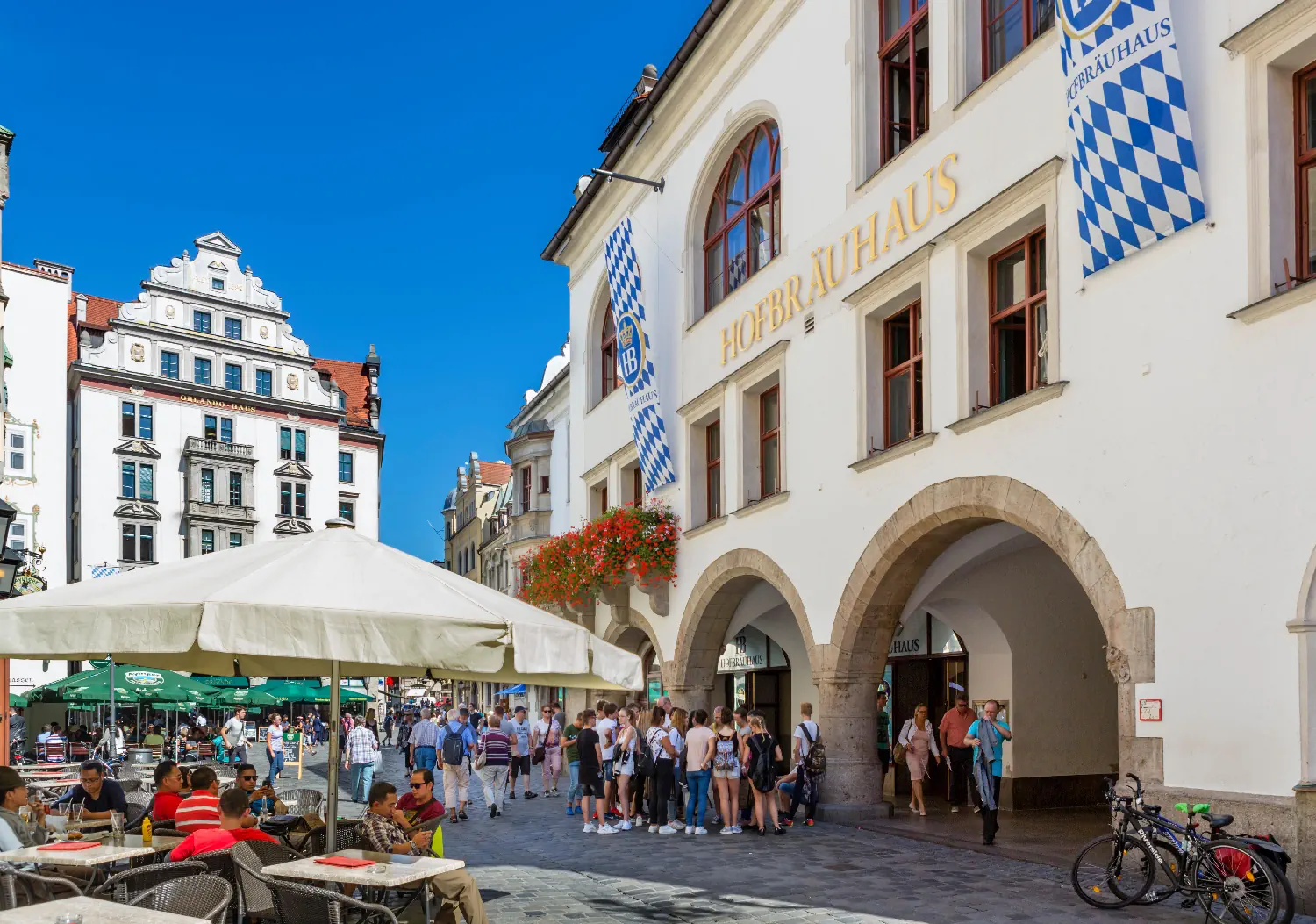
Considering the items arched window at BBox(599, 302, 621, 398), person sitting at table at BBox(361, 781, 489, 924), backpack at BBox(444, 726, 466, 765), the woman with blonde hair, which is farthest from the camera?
arched window at BBox(599, 302, 621, 398)

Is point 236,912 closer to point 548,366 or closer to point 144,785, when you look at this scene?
point 144,785

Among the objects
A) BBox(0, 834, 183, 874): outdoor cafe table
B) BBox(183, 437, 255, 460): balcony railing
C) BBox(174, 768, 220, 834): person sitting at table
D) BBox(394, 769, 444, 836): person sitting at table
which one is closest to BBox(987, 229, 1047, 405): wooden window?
BBox(394, 769, 444, 836): person sitting at table

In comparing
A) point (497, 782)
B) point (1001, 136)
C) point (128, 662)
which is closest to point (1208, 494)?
point (1001, 136)

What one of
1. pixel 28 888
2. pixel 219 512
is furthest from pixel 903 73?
pixel 219 512

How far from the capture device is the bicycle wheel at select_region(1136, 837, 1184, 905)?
9461 millimetres

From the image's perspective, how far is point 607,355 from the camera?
28.2m

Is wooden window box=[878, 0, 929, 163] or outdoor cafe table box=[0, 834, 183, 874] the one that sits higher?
wooden window box=[878, 0, 929, 163]

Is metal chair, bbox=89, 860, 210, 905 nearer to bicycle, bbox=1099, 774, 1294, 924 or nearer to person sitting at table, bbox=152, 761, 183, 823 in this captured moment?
person sitting at table, bbox=152, 761, 183, 823

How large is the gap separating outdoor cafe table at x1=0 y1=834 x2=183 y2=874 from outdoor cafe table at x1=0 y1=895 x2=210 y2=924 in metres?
1.88

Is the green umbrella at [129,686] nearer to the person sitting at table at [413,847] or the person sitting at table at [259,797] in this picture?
the person sitting at table at [259,797]

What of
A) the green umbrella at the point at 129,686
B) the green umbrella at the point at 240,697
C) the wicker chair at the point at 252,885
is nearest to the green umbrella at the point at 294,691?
the green umbrella at the point at 240,697

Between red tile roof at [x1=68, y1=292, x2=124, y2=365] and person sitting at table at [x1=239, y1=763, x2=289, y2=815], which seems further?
red tile roof at [x1=68, y1=292, x2=124, y2=365]

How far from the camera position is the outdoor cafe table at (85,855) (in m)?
7.86

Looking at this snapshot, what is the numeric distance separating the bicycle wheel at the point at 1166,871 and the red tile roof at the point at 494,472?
7739 centimetres
